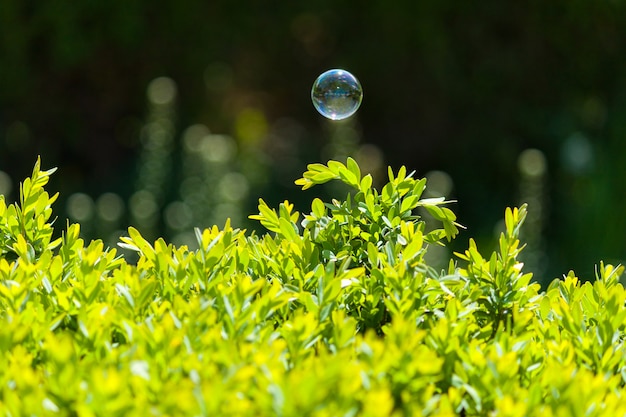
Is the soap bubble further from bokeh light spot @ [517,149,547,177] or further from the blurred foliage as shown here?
the blurred foliage

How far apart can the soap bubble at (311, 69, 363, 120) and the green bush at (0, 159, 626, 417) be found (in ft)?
5.43

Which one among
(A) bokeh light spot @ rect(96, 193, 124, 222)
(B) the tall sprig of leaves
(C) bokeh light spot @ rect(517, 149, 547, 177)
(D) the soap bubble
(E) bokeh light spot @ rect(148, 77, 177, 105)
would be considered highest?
(D) the soap bubble

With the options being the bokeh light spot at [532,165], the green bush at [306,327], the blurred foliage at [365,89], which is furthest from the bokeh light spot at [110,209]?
the green bush at [306,327]

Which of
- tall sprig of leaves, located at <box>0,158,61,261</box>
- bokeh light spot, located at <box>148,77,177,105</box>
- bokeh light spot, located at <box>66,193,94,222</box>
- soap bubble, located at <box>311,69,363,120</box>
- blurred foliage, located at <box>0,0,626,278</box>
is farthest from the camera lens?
blurred foliage, located at <box>0,0,626,278</box>

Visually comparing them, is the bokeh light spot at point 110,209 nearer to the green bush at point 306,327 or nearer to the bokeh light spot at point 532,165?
the bokeh light spot at point 532,165

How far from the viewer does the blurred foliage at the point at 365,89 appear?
9539 mm

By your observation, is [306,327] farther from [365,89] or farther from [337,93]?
[365,89]

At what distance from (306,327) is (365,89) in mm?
8713

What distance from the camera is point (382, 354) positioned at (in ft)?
7.22

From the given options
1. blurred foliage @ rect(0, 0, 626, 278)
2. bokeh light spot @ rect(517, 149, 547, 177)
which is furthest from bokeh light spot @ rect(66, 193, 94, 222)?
bokeh light spot @ rect(517, 149, 547, 177)

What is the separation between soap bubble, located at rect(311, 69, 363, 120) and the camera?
471 centimetres

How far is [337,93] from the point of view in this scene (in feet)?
15.5

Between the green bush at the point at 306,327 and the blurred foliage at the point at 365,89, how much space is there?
5.75m

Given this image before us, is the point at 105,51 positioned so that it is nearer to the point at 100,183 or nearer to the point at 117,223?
the point at 100,183
